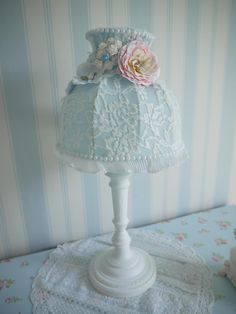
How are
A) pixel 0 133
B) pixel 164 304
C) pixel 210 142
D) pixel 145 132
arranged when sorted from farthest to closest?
pixel 210 142, pixel 0 133, pixel 164 304, pixel 145 132

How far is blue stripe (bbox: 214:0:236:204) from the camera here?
1040 millimetres

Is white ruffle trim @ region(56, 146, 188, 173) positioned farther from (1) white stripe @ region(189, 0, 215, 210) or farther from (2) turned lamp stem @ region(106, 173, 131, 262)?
(1) white stripe @ region(189, 0, 215, 210)

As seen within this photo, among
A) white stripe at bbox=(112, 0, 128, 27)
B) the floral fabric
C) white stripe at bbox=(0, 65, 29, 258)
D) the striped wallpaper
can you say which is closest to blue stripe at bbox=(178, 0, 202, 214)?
the striped wallpaper

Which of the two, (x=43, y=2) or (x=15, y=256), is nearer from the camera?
(x=43, y=2)

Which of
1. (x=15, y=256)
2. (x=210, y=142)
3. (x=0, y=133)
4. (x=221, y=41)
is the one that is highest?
(x=221, y=41)

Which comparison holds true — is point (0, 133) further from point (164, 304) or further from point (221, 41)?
point (221, 41)

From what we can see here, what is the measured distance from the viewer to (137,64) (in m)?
0.58

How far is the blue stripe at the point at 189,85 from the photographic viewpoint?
0.96 m

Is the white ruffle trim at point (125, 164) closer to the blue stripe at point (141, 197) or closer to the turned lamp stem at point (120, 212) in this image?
the turned lamp stem at point (120, 212)

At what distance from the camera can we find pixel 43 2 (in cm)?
80

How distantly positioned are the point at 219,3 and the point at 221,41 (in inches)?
5.3

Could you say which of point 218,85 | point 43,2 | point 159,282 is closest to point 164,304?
point 159,282

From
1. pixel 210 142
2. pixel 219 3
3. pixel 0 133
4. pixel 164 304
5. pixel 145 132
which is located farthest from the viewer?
pixel 210 142

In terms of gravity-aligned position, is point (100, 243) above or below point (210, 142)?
below
